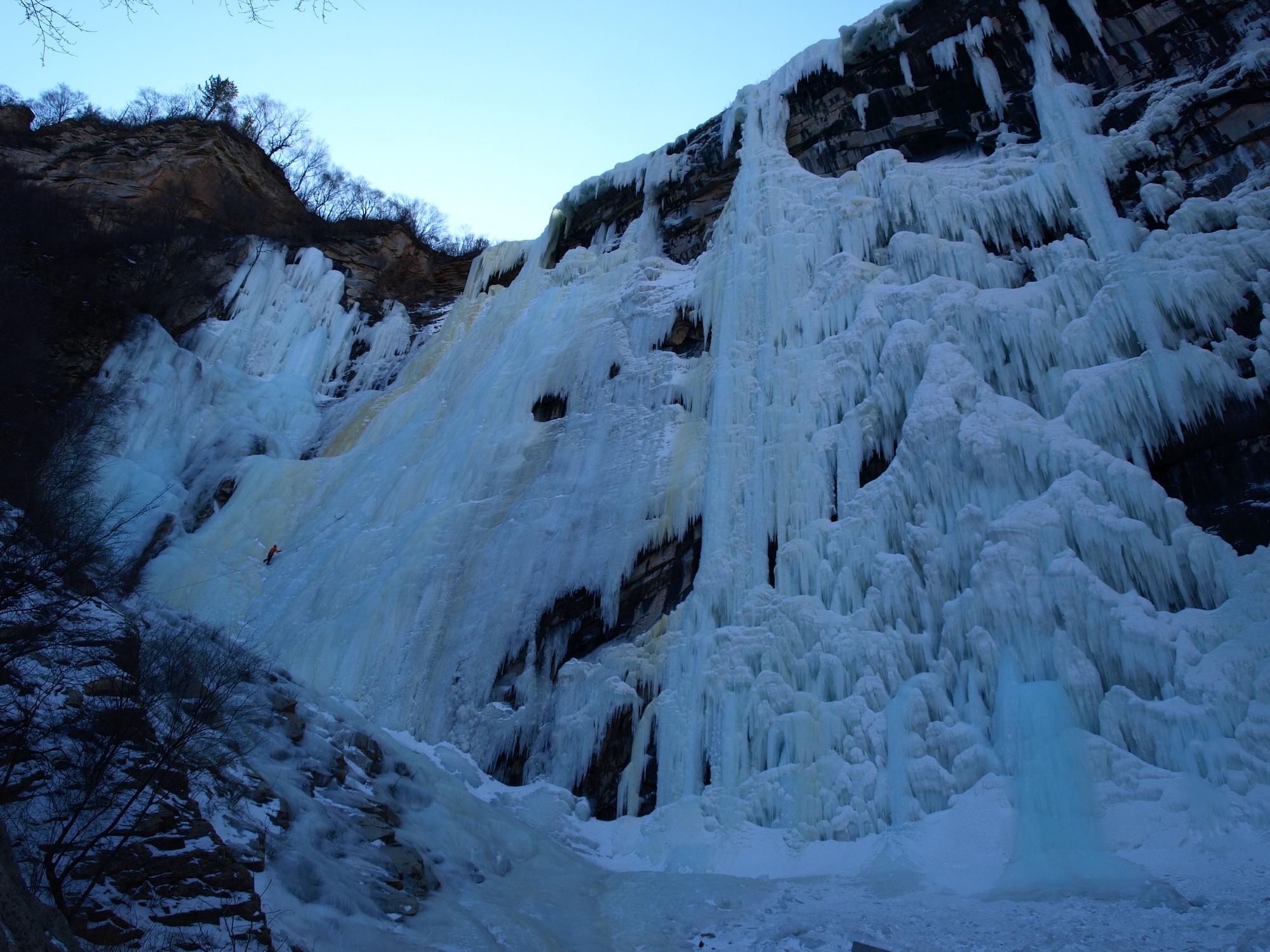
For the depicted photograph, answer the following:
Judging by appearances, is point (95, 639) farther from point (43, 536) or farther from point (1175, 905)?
point (1175, 905)

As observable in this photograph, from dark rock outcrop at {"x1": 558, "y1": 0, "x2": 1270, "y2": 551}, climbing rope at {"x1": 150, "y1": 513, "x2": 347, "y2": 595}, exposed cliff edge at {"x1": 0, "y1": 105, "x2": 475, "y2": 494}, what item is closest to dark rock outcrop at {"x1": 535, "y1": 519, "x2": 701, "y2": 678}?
dark rock outcrop at {"x1": 558, "y1": 0, "x2": 1270, "y2": 551}

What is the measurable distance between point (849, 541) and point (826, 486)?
1.02 meters

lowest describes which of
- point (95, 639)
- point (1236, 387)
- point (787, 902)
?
point (787, 902)

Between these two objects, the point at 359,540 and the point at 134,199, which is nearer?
the point at 359,540

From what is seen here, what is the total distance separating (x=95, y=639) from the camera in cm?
561

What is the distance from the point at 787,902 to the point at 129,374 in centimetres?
1658

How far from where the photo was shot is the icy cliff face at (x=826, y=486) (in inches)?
321

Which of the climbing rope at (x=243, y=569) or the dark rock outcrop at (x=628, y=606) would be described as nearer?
the dark rock outcrop at (x=628, y=606)

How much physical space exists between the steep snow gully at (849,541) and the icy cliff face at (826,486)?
0.05 metres

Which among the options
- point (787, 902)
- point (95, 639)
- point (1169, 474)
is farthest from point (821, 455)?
point (95, 639)

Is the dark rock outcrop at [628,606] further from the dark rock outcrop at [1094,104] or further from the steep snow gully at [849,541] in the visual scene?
the dark rock outcrop at [1094,104]

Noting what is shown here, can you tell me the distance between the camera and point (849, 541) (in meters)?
10.0

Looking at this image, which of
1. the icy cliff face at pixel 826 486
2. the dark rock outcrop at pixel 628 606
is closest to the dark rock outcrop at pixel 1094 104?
the icy cliff face at pixel 826 486

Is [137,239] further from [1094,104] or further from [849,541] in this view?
[1094,104]
